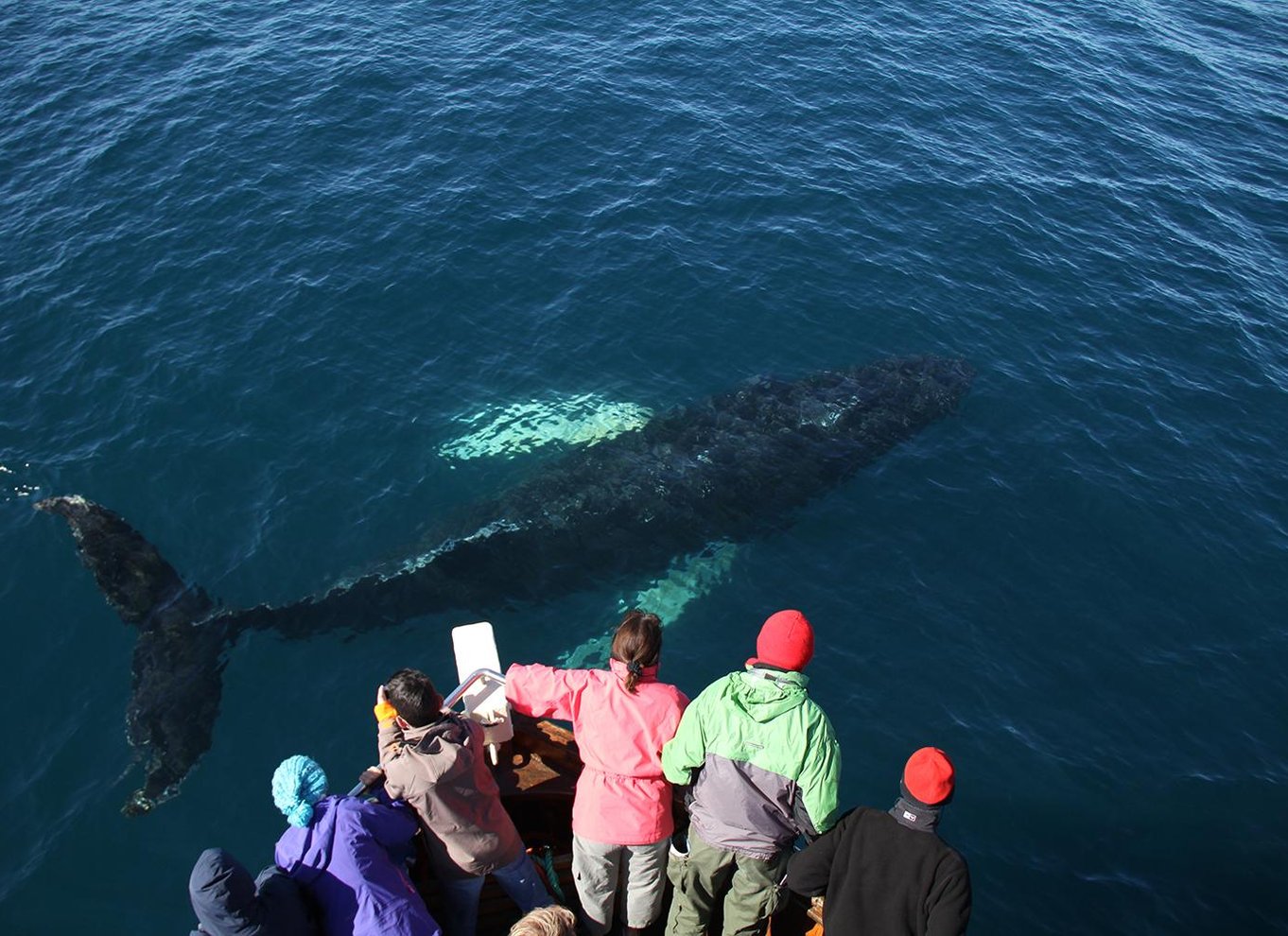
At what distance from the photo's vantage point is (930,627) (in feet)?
74.7

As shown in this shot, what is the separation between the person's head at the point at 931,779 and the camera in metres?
8.36

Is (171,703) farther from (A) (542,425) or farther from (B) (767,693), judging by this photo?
(B) (767,693)

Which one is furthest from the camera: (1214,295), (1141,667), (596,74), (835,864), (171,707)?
(596,74)

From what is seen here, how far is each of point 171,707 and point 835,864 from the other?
16.3m

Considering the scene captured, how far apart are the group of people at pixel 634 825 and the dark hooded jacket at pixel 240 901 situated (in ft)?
0.05

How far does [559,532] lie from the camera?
2359 centimetres

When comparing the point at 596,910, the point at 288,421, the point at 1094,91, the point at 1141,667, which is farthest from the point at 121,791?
the point at 1094,91

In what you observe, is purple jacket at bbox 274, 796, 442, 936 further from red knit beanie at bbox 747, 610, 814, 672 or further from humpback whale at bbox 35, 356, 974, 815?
humpback whale at bbox 35, 356, 974, 815

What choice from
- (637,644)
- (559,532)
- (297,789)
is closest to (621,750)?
(637,644)

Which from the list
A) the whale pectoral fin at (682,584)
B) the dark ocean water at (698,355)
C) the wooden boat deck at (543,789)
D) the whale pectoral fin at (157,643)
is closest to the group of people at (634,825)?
the wooden boat deck at (543,789)

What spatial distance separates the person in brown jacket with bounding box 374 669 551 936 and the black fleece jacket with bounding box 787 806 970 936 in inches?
126

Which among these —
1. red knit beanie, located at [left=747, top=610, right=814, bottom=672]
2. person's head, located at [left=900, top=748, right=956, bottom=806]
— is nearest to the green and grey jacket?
red knit beanie, located at [left=747, top=610, right=814, bottom=672]

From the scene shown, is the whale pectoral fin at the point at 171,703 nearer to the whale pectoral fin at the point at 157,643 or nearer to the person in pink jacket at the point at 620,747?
the whale pectoral fin at the point at 157,643

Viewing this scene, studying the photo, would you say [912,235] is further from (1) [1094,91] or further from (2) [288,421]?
(2) [288,421]
